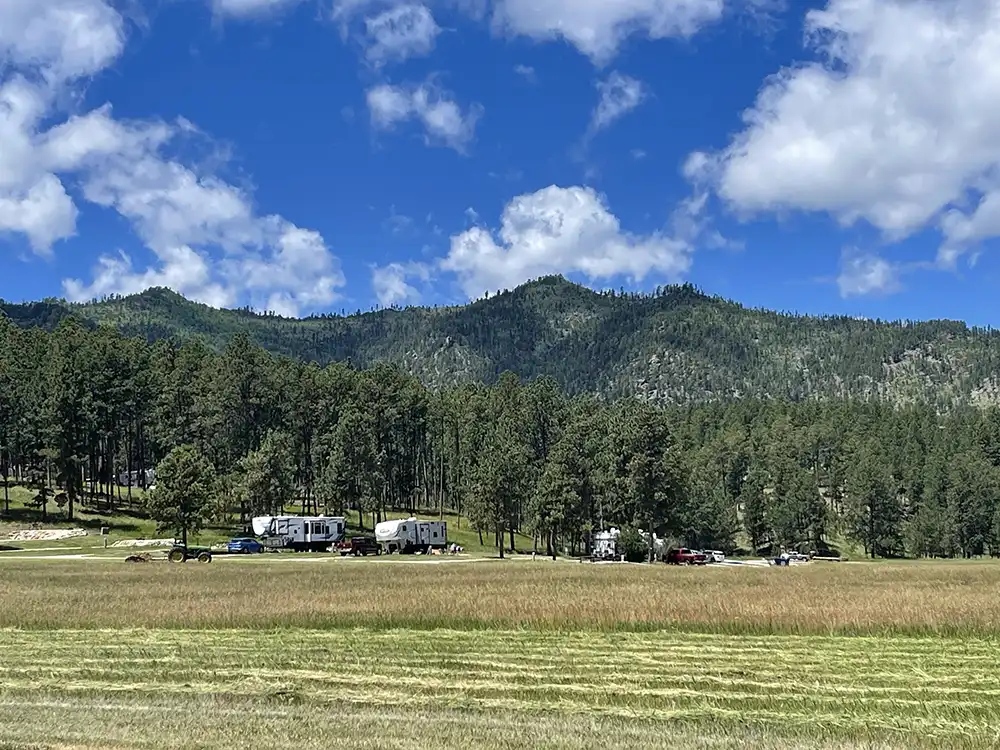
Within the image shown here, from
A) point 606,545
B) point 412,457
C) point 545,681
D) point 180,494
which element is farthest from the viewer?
point 412,457

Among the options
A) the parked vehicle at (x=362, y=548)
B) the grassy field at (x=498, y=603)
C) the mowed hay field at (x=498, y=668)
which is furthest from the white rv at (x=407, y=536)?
the mowed hay field at (x=498, y=668)

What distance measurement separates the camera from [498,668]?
746 inches

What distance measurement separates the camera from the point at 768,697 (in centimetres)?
1588

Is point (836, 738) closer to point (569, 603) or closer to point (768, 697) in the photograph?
point (768, 697)

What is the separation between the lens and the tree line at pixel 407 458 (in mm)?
89938

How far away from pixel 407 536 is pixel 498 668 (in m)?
64.7

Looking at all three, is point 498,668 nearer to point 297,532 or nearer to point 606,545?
point 297,532

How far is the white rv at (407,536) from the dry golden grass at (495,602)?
34.4m

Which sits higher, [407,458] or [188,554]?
[407,458]

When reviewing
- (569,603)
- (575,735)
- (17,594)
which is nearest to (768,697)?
(575,735)

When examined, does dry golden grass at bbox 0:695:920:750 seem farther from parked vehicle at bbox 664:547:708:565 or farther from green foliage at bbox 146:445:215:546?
parked vehicle at bbox 664:547:708:565

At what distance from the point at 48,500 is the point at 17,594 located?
70159 millimetres

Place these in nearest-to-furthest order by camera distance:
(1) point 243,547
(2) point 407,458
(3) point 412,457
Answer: (1) point 243,547, (2) point 407,458, (3) point 412,457

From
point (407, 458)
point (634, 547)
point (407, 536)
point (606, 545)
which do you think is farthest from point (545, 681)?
point (407, 458)
